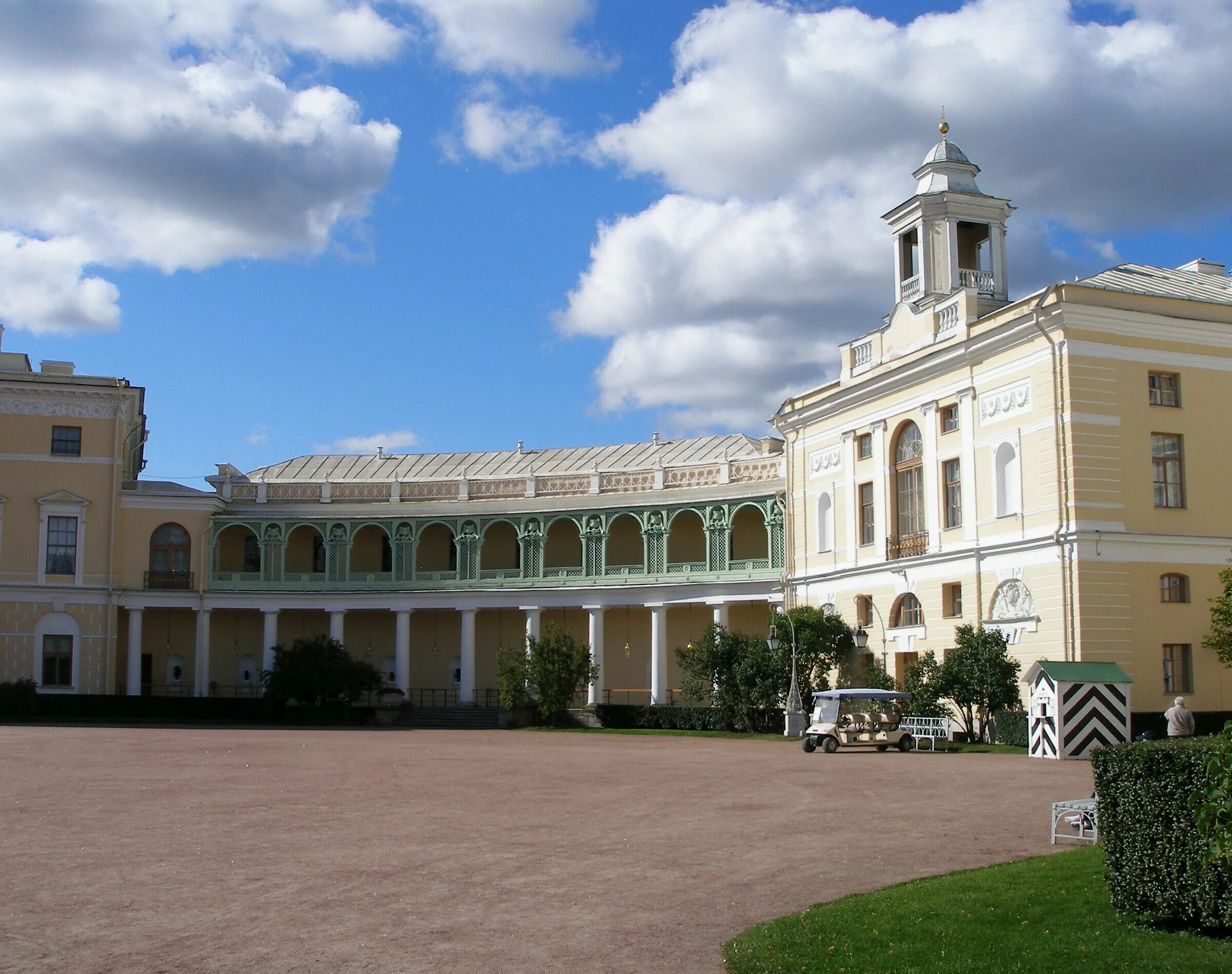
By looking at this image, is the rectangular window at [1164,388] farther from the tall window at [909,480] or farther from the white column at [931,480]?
the tall window at [909,480]

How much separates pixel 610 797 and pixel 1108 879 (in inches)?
416

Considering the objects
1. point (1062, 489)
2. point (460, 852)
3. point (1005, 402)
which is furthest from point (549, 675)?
point (460, 852)

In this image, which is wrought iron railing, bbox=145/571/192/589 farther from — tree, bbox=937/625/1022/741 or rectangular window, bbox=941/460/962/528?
tree, bbox=937/625/1022/741

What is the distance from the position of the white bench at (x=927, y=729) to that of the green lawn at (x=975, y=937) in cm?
2176

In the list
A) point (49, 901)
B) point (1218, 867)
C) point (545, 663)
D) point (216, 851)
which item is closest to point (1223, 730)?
point (1218, 867)

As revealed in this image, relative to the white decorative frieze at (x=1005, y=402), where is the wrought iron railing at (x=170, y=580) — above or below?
below

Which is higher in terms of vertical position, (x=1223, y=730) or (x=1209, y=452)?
(x=1209, y=452)

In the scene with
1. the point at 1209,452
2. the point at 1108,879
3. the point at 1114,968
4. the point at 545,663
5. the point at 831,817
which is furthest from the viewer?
the point at 545,663

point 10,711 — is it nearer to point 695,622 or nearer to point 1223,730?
point 695,622

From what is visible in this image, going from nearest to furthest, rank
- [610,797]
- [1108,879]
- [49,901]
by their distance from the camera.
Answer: [1108,879] < [49,901] < [610,797]

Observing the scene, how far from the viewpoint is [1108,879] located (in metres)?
10.4

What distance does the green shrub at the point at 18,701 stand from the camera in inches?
1917

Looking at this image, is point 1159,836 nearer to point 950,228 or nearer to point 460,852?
point 460,852

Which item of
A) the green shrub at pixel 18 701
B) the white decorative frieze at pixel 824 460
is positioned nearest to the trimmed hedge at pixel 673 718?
the white decorative frieze at pixel 824 460
